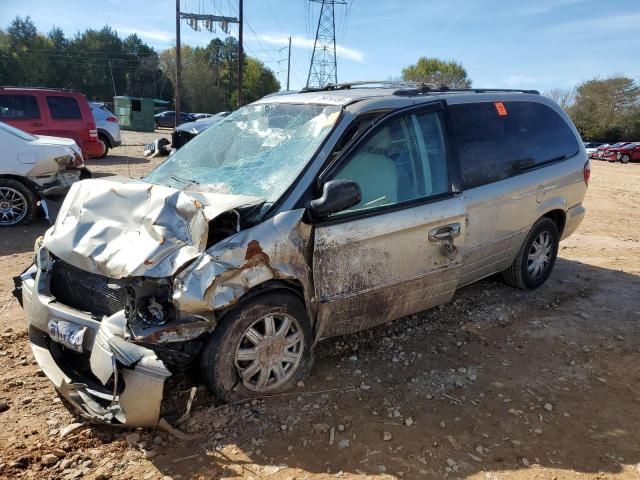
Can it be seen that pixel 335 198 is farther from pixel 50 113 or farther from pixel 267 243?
pixel 50 113

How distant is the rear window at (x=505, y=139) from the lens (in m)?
3.96

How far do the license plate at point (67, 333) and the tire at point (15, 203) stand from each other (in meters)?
5.21

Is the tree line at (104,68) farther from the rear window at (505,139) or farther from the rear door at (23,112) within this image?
the rear window at (505,139)

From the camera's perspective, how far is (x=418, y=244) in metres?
3.49

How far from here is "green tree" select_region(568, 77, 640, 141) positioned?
5284 centimetres

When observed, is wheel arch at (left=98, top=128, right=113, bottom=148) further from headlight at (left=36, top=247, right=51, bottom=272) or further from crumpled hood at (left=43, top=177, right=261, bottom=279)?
crumpled hood at (left=43, top=177, right=261, bottom=279)

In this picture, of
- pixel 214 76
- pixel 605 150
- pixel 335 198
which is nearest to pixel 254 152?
pixel 335 198

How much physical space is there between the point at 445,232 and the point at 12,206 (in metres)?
6.51

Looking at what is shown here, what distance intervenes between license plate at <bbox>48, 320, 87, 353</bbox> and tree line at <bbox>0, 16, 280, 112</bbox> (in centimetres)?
4896

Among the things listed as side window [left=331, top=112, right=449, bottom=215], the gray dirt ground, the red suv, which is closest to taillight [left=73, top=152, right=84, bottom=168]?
the gray dirt ground

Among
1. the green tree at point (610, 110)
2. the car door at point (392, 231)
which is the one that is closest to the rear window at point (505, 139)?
the car door at point (392, 231)

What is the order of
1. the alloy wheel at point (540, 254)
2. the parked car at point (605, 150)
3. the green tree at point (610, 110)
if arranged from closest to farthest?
the alloy wheel at point (540, 254)
the parked car at point (605, 150)
the green tree at point (610, 110)

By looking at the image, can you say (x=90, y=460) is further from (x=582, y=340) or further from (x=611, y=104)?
(x=611, y=104)

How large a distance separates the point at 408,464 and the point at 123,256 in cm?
189
